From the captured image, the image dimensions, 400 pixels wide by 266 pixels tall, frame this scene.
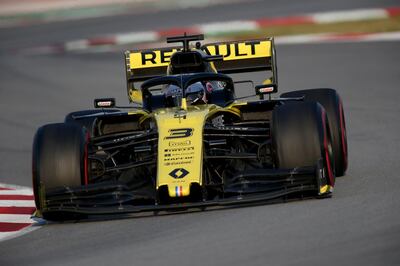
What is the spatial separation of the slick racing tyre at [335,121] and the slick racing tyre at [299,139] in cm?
123

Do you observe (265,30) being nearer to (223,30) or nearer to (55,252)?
(223,30)

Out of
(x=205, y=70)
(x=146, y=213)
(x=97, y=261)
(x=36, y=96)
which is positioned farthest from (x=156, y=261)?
(x=36, y=96)

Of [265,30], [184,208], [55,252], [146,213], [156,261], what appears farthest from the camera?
[265,30]

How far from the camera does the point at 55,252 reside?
30.9ft

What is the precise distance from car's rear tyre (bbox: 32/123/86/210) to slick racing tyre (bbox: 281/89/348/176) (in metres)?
2.75

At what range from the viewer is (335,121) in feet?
40.4

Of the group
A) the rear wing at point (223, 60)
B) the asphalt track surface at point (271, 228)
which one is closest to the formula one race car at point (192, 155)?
the asphalt track surface at point (271, 228)

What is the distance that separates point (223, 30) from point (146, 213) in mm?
20111

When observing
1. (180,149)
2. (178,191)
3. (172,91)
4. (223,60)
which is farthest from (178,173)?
(223,60)

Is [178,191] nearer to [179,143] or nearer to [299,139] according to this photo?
[179,143]

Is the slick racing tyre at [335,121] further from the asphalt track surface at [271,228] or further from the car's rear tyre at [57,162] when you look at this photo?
the car's rear tyre at [57,162]

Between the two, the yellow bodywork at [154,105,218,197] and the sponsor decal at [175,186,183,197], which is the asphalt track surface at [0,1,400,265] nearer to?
the sponsor decal at [175,186,183,197]

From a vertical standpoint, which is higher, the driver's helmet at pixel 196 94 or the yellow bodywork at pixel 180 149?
the driver's helmet at pixel 196 94

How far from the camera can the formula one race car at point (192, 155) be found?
10492 millimetres
